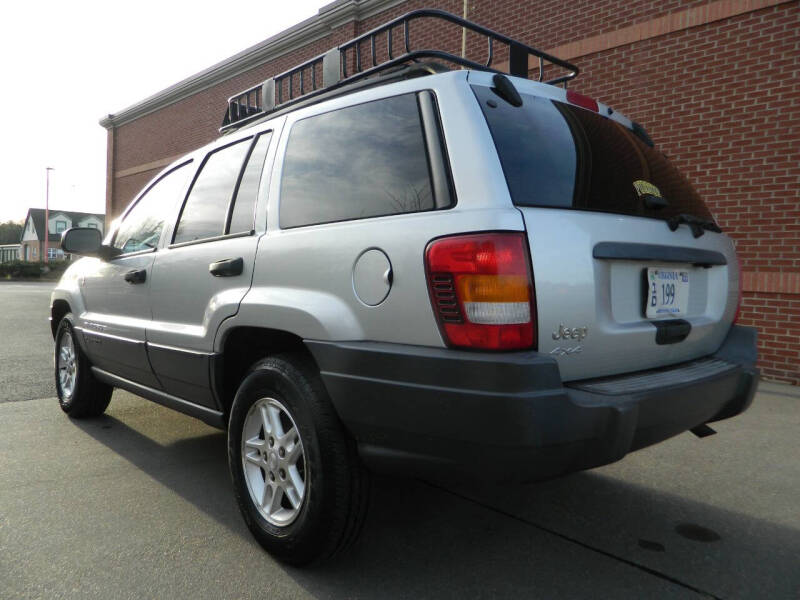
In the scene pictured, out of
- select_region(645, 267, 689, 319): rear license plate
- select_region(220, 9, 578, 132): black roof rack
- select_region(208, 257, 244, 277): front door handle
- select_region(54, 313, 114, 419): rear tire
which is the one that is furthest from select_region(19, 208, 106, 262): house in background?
select_region(645, 267, 689, 319): rear license plate

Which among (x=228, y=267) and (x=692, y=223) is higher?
(x=692, y=223)

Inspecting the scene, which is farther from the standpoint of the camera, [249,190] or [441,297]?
[249,190]

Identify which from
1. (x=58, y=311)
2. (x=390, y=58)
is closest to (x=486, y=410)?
(x=390, y=58)

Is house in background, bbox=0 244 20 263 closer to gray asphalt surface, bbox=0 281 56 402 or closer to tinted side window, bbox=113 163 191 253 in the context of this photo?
gray asphalt surface, bbox=0 281 56 402

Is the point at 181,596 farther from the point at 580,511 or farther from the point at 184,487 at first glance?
the point at 580,511

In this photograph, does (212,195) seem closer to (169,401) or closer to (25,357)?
(169,401)

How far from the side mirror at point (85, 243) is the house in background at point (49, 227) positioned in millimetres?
67821

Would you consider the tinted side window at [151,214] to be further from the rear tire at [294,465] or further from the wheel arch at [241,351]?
the rear tire at [294,465]

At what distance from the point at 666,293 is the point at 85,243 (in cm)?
330

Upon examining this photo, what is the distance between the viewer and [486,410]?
182cm

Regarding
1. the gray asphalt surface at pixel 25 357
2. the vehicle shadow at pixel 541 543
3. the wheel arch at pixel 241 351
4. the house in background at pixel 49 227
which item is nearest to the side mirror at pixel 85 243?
the vehicle shadow at pixel 541 543

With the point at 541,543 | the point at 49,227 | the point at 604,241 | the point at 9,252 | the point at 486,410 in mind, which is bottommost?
the point at 541,543

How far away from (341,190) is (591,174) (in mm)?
924

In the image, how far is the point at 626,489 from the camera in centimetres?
328
